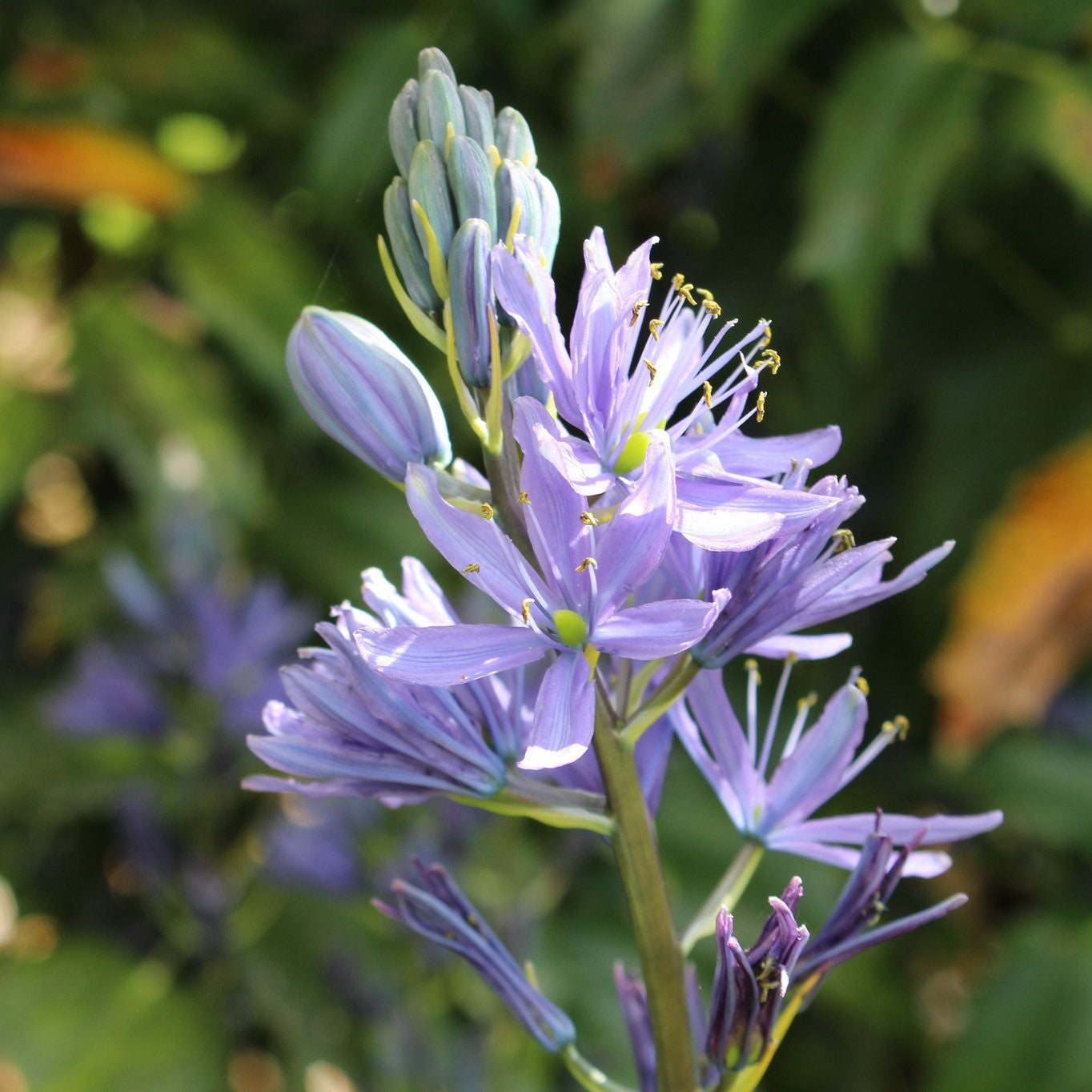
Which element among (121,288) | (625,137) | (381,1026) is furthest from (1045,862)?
(121,288)

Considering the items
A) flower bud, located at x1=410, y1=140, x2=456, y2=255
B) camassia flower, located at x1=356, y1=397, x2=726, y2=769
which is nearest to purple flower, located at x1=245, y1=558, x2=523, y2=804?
camassia flower, located at x1=356, y1=397, x2=726, y2=769

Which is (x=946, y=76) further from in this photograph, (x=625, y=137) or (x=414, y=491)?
(x=414, y=491)

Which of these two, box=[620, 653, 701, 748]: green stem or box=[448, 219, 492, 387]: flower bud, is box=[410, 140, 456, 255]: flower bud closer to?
box=[448, 219, 492, 387]: flower bud

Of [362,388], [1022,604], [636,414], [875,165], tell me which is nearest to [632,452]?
[636,414]

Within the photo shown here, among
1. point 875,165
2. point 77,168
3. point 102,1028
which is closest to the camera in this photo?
point 875,165

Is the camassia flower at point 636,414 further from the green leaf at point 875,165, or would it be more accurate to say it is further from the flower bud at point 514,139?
the green leaf at point 875,165

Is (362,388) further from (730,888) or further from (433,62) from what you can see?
(730,888)
